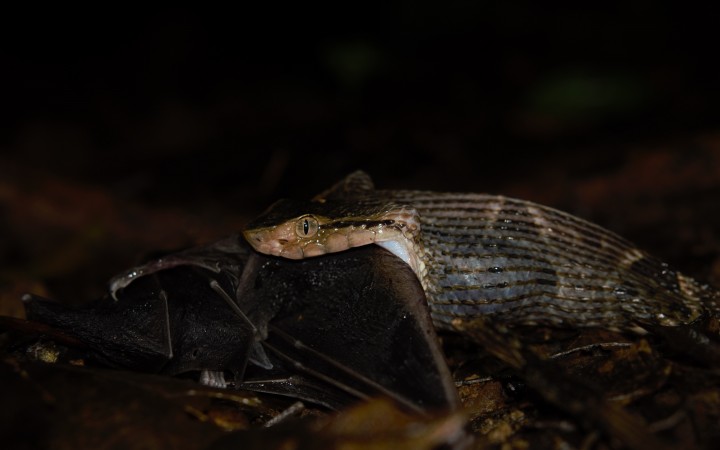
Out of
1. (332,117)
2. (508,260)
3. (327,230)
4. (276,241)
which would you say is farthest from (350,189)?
(332,117)

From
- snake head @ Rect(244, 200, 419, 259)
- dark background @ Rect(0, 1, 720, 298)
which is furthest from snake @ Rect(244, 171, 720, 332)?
dark background @ Rect(0, 1, 720, 298)

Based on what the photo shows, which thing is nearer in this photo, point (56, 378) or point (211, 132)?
point (56, 378)

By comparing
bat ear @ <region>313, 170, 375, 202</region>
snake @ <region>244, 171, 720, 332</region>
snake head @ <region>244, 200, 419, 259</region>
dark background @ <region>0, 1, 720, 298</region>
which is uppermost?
dark background @ <region>0, 1, 720, 298</region>

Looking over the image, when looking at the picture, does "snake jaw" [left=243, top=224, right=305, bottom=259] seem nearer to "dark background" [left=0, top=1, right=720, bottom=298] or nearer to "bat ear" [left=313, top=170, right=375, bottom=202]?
"bat ear" [left=313, top=170, right=375, bottom=202]

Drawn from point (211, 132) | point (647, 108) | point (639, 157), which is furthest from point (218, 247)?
point (647, 108)

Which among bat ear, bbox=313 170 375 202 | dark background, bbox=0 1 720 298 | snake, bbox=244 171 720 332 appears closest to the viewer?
snake, bbox=244 171 720 332

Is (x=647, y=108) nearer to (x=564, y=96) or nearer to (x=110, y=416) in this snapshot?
(x=564, y=96)
